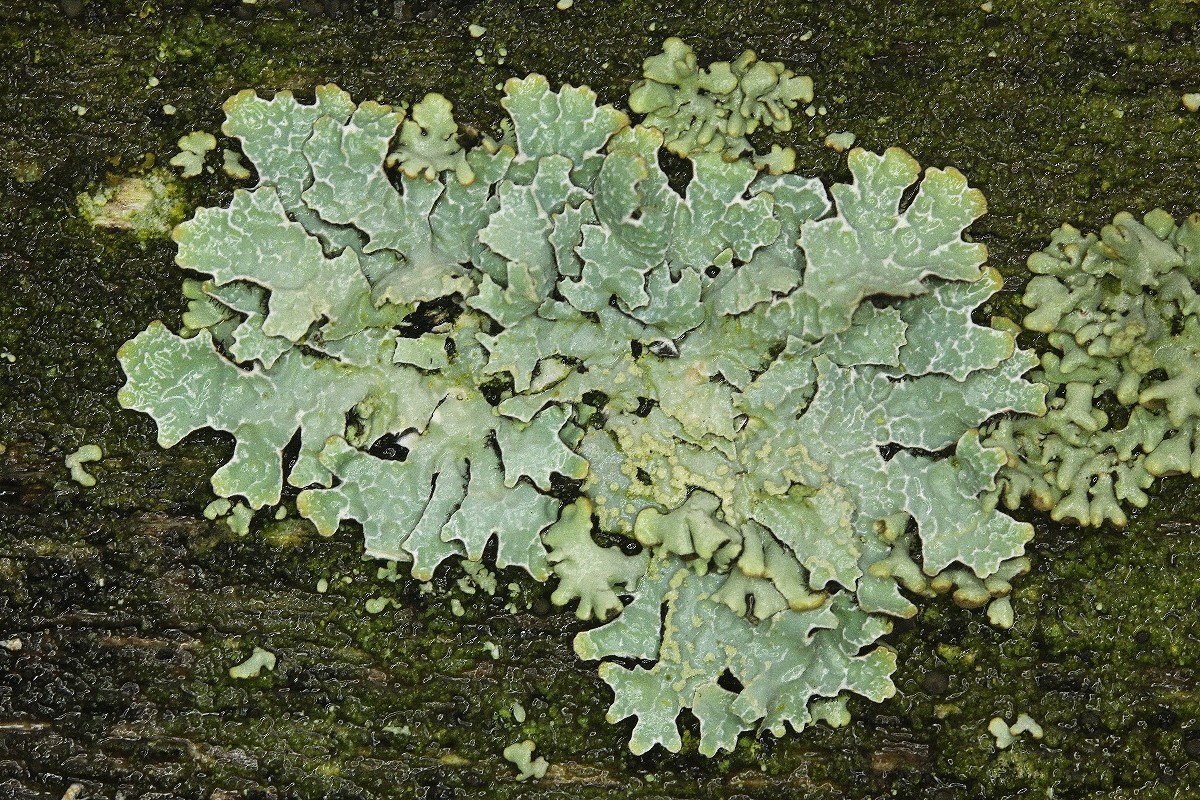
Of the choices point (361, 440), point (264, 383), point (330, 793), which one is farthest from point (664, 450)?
point (330, 793)

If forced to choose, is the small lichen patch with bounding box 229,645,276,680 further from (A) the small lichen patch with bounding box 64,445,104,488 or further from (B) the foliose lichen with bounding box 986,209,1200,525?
(B) the foliose lichen with bounding box 986,209,1200,525

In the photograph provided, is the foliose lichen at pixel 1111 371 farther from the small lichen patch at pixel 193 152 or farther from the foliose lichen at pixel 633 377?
the small lichen patch at pixel 193 152

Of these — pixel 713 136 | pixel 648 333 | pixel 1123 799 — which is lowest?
pixel 1123 799

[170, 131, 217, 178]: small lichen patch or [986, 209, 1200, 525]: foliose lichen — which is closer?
[986, 209, 1200, 525]: foliose lichen

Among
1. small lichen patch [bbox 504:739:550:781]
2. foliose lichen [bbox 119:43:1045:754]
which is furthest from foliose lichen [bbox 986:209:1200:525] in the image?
small lichen patch [bbox 504:739:550:781]

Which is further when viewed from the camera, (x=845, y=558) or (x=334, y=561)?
(x=334, y=561)

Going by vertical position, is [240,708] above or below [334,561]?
below

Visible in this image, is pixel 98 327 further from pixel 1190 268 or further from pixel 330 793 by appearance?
pixel 1190 268
